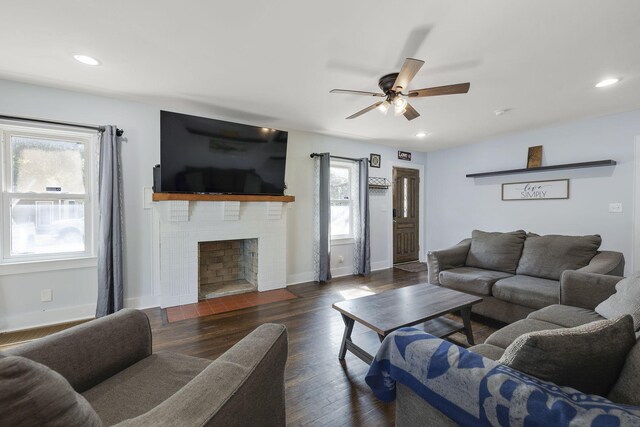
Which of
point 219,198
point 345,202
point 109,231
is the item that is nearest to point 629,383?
point 219,198

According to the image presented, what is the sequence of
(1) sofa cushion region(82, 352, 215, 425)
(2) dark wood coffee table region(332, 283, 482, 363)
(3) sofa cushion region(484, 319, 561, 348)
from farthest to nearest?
(2) dark wood coffee table region(332, 283, 482, 363), (3) sofa cushion region(484, 319, 561, 348), (1) sofa cushion region(82, 352, 215, 425)

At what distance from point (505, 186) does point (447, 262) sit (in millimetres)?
2130

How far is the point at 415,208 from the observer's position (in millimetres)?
5672

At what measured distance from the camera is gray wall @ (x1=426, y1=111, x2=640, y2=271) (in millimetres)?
3354

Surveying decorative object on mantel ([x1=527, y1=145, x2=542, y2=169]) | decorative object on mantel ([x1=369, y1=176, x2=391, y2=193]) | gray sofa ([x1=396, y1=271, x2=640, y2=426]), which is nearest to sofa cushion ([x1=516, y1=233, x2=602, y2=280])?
gray sofa ([x1=396, y1=271, x2=640, y2=426])

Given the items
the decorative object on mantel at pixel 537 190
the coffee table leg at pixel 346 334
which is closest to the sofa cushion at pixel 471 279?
the coffee table leg at pixel 346 334

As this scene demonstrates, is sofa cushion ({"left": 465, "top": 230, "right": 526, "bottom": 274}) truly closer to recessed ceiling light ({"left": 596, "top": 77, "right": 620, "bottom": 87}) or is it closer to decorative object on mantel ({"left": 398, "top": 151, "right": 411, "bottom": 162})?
recessed ceiling light ({"left": 596, "top": 77, "right": 620, "bottom": 87})

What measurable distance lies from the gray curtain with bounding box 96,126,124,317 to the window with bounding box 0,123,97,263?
24 centimetres

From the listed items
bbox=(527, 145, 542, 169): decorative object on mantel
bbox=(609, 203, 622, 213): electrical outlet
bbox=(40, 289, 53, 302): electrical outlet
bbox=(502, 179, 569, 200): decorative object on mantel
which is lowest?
bbox=(40, 289, 53, 302): electrical outlet

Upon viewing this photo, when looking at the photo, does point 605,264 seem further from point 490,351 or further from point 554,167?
point 554,167

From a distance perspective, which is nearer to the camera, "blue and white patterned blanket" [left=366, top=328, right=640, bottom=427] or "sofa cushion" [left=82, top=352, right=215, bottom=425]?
"blue and white patterned blanket" [left=366, top=328, right=640, bottom=427]

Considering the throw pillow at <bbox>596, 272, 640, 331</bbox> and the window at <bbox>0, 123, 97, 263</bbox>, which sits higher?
the window at <bbox>0, 123, 97, 263</bbox>

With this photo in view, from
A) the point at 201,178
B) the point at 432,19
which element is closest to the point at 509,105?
the point at 432,19

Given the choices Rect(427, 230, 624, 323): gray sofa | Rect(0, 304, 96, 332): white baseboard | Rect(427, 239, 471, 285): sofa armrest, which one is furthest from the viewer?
Rect(427, 239, 471, 285): sofa armrest
